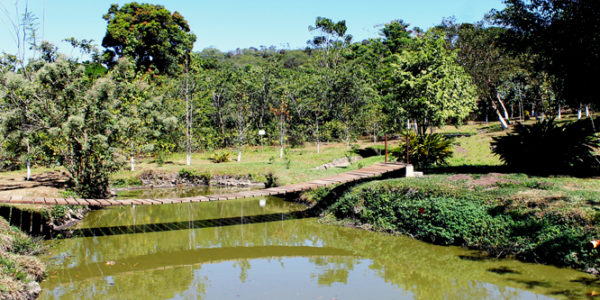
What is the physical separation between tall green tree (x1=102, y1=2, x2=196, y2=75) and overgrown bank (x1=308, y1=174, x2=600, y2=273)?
2488 cm

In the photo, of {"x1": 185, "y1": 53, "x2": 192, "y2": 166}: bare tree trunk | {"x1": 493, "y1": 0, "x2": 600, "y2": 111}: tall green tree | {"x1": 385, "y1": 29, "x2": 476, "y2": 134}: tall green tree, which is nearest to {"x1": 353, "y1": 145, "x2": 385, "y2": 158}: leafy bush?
{"x1": 385, "y1": 29, "x2": 476, "y2": 134}: tall green tree

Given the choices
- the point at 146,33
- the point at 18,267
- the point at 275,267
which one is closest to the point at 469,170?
the point at 275,267

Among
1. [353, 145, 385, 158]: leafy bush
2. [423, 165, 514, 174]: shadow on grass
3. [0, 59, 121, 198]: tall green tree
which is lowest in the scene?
[423, 165, 514, 174]: shadow on grass

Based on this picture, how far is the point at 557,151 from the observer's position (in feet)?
34.6

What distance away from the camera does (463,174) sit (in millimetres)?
10750

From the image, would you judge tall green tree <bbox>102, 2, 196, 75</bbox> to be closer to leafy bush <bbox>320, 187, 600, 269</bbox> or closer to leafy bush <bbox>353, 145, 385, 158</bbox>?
leafy bush <bbox>353, 145, 385, 158</bbox>

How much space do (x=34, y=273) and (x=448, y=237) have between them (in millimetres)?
7634

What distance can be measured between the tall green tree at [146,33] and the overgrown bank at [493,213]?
2488 centimetres

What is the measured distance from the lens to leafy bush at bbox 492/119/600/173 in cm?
1052

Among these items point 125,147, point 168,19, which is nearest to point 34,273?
point 125,147

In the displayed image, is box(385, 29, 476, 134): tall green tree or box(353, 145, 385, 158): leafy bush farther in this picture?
box(353, 145, 385, 158): leafy bush

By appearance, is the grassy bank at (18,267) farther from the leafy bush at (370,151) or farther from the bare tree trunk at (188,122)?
the leafy bush at (370,151)

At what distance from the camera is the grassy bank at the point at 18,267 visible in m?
6.08

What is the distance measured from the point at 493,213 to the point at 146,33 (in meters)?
30.2
